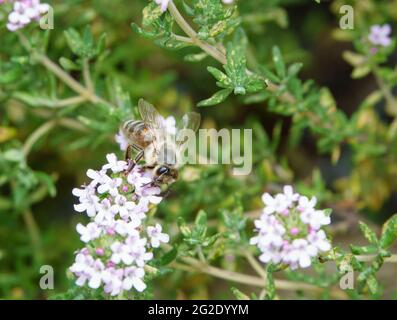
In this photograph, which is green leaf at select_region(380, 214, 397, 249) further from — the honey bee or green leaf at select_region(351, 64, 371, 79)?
green leaf at select_region(351, 64, 371, 79)

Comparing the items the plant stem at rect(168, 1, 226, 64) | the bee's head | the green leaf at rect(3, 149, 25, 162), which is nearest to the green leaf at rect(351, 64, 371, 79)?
the plant stem at rect(168, 1, 226, 64)

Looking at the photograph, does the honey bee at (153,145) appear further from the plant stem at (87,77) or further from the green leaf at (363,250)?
the green leaf at (363,250)

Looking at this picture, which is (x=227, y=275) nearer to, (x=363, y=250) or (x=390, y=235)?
(x=363, y=250)

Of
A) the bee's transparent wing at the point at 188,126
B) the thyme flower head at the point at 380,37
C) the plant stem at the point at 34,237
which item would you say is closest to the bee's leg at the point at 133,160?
the bee's transparent wing at the point at 188,126

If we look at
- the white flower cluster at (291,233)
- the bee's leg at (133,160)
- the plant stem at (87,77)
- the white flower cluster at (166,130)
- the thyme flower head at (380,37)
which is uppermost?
the thyme flower head at (380,37)
